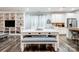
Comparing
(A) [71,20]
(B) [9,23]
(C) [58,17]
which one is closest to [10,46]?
(C) [58,17]

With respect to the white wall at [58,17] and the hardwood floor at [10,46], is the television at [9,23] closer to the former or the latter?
the white wall at [58,17]

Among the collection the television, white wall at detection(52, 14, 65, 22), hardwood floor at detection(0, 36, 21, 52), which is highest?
white wall at detection(52, 14, 65, 22)

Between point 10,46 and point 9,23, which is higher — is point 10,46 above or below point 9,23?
below

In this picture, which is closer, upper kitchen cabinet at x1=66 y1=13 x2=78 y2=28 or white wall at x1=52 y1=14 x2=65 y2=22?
white wall at x1=52 y1=14 x2=65 y2=22

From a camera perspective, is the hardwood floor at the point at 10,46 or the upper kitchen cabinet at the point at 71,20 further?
the upper kitchen cabinet at the point at 71,20

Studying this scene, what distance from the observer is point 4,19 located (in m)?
10.8

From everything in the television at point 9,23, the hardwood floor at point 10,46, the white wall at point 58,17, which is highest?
the white wall at point 58,17

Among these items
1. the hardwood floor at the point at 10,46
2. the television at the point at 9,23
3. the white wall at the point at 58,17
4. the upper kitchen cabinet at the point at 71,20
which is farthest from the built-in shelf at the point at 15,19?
the hardwood floor at the point at 10,46

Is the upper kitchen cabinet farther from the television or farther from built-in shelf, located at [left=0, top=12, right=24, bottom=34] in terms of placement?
the television

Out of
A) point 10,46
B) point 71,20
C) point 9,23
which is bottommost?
point 10,46

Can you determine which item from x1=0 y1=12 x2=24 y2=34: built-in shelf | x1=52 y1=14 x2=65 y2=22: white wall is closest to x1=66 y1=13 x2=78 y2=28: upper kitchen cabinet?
x1=52 y1=14 x2=65 y2=22: white wall

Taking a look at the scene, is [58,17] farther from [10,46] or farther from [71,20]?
[10,46]
